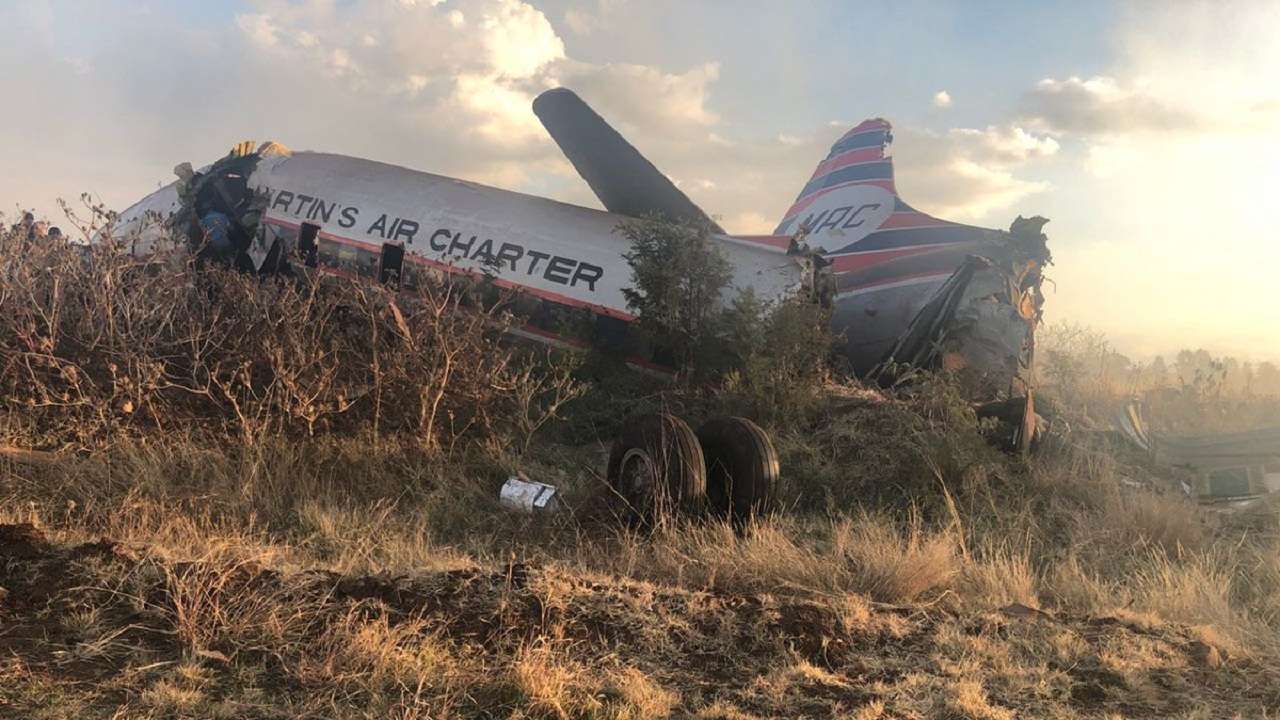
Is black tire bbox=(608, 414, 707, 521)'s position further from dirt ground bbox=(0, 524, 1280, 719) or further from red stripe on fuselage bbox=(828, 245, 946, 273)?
red stripe on fuselage bbox=(828, 245, 946, 273)

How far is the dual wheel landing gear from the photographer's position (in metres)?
7.76

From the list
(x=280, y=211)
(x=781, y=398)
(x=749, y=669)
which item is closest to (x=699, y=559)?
(x=749, y=669)

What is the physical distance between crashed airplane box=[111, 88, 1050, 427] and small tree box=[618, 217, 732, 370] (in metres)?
0.68

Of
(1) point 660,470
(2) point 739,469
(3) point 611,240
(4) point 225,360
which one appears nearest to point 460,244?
(3) point 611,240

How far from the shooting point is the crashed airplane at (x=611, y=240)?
13680mm

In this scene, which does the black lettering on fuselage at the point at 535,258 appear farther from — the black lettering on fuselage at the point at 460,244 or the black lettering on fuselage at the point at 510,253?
the black lettering on fuselage at the point at 460,244

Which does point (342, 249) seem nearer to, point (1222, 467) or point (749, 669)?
point (749, 669)

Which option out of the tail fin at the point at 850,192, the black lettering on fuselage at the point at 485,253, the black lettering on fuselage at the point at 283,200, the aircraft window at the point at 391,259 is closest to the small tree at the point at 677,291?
the black lettering on fuselage at the point at 485,253

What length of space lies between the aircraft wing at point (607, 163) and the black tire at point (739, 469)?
8.66m

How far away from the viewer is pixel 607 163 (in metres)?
18.5

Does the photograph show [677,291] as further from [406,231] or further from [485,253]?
[406,231]

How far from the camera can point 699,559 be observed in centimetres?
655

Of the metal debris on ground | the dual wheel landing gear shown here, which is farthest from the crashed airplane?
the dual wheel landing gear

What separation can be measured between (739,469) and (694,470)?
560mm
